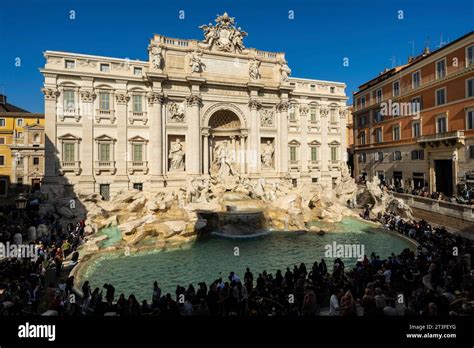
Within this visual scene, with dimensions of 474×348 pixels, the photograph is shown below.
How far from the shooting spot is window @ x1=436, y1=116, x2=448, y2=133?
25391 mm

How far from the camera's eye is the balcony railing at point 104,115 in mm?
25750

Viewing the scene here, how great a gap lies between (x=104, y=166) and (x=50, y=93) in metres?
7.81

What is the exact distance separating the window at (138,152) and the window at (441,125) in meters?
29.5

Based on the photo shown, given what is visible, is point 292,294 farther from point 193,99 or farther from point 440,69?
point 440,69

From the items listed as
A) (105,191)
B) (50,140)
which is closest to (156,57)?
(50,140)

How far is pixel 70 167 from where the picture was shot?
25.0m

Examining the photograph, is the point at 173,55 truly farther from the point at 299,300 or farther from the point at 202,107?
the point at 299,300

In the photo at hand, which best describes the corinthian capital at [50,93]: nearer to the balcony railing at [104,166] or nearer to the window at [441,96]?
the balcony railing at [104,166]

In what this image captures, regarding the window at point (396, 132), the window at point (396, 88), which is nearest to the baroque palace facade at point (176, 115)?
the window at point (396, 132)

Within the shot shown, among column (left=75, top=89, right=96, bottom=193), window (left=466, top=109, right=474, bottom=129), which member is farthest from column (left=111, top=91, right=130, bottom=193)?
window (left=466, top=109, right=474, bottom=129)

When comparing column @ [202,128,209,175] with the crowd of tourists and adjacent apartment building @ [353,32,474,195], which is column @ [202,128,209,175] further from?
adjacent apartment building @ [353,32,474,195]

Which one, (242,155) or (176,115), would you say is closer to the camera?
(176,115)

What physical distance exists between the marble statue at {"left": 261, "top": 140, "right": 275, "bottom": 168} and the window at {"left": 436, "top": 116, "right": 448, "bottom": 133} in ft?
54.1

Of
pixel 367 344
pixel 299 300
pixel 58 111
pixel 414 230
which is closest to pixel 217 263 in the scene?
pixel 299 300
